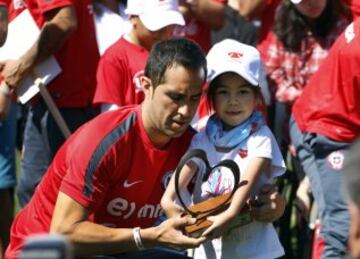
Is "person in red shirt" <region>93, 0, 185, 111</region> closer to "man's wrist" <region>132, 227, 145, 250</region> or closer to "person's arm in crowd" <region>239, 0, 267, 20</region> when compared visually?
Result: "person's arm in crowd" <region>239, 0, 267, 20</region>

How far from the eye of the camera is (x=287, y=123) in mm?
6734


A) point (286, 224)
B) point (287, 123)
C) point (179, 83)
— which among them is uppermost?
point (179, 83)

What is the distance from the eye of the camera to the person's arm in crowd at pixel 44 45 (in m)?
6.25

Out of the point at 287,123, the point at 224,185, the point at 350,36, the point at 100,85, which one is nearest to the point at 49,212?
the point at 224,185

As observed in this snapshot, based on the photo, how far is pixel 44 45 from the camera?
6277mm

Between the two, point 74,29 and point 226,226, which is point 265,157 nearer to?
point 226,226

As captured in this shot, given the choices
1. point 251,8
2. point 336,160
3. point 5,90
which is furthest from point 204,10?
point 336,160

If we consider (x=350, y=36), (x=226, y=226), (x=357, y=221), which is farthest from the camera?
(x=350, y=36)

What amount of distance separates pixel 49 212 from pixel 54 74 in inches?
61.2

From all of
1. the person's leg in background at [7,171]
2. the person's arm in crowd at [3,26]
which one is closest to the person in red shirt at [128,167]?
the person's arm in crowd at [3,26]

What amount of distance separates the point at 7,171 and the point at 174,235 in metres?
2.26

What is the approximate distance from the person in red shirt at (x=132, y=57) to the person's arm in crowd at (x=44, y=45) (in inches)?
11.4

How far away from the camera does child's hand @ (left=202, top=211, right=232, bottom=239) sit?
4.69m

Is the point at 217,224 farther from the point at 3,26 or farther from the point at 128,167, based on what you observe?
the point at 3,26
